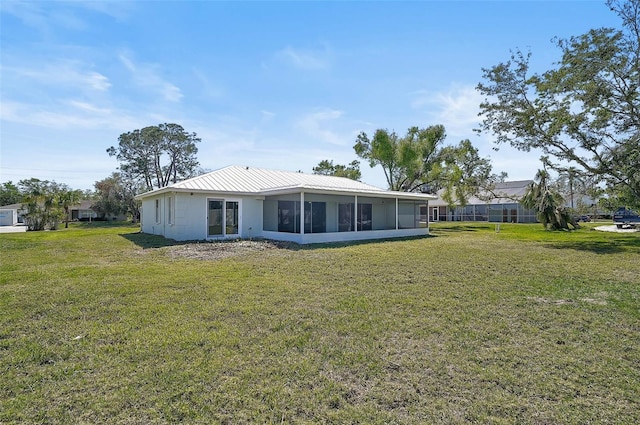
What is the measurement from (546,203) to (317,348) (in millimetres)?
23463

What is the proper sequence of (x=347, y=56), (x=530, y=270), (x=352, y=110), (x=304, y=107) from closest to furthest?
(x=530, y=270)
(x=347, y=56)
(x=304, y=107)
(x=352, y=110)

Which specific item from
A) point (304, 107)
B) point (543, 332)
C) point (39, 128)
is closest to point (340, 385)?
point (543, 332)

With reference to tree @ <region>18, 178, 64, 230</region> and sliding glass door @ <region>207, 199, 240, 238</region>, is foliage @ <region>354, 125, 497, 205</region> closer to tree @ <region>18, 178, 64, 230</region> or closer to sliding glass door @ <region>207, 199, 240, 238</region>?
sliding glass door @ <region>207, 199, 240, 238</region>

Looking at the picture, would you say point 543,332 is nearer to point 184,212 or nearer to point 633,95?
point 184,212

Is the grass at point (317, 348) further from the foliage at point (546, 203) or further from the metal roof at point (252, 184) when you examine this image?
the foliage at point (546, 203)

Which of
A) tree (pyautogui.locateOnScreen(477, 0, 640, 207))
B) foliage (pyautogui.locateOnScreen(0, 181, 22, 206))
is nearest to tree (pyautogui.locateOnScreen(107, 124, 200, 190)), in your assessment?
foliage (pyautogui.locateOnScreen(0, 181, 22, 206))

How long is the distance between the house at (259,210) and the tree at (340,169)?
1717cm

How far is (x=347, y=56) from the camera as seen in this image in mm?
12180

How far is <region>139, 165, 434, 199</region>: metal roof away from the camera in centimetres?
1383

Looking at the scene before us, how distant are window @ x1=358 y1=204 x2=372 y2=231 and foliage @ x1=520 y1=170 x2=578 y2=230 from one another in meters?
11.8

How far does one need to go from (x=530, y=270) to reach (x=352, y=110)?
12.7 metres

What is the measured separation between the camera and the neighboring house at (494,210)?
35.2 meters

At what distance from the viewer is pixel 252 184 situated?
53.9 feet

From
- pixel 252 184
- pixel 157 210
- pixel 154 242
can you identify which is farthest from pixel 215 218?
pixel 157 210
